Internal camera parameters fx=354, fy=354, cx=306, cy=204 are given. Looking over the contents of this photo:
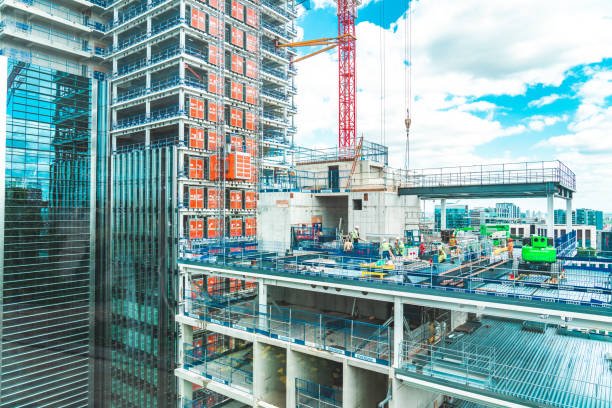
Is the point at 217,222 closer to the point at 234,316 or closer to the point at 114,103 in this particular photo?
the point at 234,316

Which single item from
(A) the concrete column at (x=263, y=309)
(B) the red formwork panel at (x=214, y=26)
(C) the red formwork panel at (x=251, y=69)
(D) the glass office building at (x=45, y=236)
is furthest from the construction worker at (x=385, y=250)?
(D) the glass office building at (x=45, y=236)

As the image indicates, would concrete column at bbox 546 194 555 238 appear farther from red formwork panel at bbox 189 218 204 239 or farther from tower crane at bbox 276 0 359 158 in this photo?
tower crane at bbox 276 0 359 158

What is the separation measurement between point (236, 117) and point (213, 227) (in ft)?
28.7

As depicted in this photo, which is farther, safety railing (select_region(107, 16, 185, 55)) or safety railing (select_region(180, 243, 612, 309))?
safety railing (select_region(107, 16, 185, 55))

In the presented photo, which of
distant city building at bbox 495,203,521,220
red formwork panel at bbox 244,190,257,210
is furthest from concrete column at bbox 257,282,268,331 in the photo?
distant city building at bbox 495,203,521,220

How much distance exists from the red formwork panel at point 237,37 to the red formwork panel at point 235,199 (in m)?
11.5

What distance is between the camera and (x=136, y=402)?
24.7m

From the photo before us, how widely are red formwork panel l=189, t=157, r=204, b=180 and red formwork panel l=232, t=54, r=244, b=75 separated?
800 cm

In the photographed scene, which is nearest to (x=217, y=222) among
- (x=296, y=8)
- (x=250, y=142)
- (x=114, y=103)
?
(x=250, y=142)

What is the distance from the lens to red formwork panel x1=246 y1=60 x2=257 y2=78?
93.8ft

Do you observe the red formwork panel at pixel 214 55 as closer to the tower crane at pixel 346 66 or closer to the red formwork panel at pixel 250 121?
the red formwork panel at pixel 250 121

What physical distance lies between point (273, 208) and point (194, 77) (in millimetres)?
11402

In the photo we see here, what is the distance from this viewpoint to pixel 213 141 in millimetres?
25625

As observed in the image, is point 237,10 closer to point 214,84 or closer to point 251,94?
point 251,94
